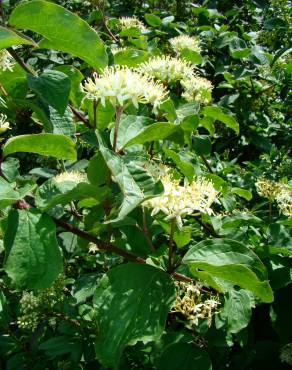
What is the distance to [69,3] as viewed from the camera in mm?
3727

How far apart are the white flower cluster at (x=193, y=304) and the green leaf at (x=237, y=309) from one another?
0.04 meters

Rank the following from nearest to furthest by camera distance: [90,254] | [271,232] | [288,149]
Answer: [271,232]
[90,254]
[288,149]

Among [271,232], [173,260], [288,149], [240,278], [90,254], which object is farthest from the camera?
[288,149]

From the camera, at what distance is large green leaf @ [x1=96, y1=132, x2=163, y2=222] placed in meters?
0.97

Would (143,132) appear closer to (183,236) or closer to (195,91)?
(183,236)

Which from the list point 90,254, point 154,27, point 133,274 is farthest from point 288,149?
point 133,274

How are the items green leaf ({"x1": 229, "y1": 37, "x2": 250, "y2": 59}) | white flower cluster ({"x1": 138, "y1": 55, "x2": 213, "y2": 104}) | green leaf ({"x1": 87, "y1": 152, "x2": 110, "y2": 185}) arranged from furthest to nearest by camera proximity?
green leaf ({"x1": 229, "y1": 37, "x2": 250, "y2": 59}) < white flower cluster ({"x1": 138, "y1": 55, "x2": 213, "y2": 104}) < green leaf ({"x1": 87, "y1": 152, "x2": 110, "y2": 185})

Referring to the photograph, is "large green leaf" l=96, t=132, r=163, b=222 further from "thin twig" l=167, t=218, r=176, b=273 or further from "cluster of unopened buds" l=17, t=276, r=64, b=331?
"cluster of unopened buds" l=17, t=276, r=64, b=331

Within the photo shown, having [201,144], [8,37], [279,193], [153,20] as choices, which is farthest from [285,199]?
[153,20]

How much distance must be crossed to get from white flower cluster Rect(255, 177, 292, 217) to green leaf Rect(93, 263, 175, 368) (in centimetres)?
77

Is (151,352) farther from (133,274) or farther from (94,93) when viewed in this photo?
(94,93)


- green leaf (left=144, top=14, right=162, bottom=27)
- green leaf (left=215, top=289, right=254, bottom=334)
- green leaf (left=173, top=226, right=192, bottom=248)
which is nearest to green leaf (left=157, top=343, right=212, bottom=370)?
green leaf (left=215, top=289, right=254, bottom=334)

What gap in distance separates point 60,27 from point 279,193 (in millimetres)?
1088

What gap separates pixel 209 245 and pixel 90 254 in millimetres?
907
